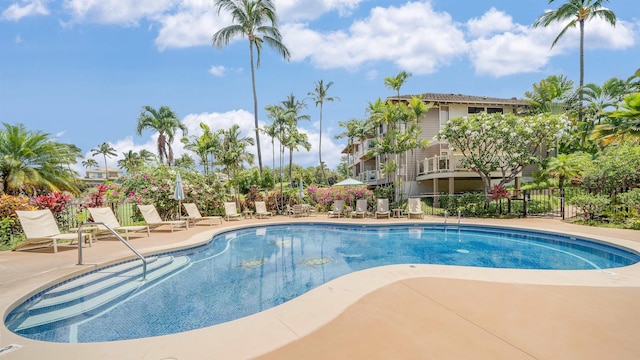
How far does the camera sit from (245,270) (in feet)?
23.0

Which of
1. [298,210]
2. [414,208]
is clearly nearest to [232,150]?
[298,210]

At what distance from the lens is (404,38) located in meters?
14.4

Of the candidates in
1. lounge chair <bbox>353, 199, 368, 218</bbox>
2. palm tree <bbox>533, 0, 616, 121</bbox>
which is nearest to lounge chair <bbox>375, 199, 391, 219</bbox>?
lounge chair <bbox>353, 199, 368, 218</bbox>

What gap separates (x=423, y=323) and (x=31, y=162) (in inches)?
608

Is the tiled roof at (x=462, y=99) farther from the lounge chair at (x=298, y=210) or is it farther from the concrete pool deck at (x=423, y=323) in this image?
the concrete pool deck at (x=423, y=323)

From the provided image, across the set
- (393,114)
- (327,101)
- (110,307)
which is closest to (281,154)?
(393,114)

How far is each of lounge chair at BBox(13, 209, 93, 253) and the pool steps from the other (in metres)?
2.44

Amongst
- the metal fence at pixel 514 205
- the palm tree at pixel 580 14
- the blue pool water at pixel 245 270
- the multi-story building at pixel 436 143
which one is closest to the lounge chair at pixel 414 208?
the metal fence at pixel 514 205

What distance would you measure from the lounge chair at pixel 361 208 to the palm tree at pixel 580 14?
18.1 meters

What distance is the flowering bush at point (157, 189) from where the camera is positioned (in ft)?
46.6

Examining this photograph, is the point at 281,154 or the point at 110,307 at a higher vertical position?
the point at 281,154

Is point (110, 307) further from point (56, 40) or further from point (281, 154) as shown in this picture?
point (281, 154)

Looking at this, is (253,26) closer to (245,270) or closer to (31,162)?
(31,162)

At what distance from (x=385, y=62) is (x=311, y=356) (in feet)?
70.9
